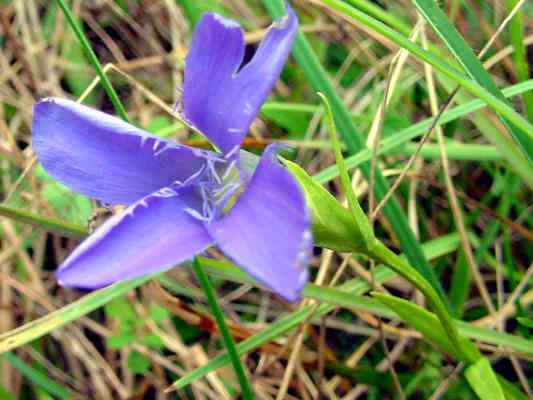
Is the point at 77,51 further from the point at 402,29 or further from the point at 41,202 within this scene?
the point at 402,29

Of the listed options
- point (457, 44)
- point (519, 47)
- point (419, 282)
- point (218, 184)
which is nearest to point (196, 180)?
point (218, 184)

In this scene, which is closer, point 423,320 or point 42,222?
point 423,320

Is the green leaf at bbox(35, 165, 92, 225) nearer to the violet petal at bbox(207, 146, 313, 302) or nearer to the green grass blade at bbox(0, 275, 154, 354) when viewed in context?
the green grass blade at bbox(0, 275, 154, 354)

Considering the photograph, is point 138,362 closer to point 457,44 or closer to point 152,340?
point 152,340

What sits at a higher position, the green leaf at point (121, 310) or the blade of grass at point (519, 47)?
the blade of grass at point (519, 47)

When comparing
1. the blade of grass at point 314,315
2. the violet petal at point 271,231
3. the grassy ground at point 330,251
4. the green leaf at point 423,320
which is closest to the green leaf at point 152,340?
the grassy ground at point 330,251

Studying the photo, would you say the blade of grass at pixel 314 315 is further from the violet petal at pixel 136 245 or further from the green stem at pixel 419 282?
the violet petal at pixel 136 245

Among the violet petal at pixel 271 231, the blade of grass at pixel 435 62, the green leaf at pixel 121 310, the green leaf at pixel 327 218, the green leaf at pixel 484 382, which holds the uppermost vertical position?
the blade of grass at pixel 435 62

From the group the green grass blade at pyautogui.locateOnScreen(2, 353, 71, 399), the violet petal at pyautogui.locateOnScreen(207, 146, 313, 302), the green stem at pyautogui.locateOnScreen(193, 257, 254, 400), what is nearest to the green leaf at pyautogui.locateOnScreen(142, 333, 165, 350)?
the green grass blade at pyautogui.locateOnScreen(2, 353, 71, 399)
